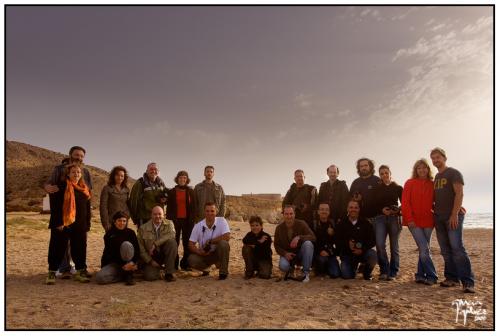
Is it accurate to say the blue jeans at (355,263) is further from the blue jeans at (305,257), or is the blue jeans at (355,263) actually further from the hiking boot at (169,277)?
the hiking boot at (169,277)

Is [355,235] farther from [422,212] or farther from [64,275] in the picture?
[64,275]

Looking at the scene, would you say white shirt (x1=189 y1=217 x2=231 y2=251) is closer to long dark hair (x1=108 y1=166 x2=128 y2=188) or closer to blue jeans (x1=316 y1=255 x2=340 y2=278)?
long dark hair (x1=108 y1=166 x2=128 y2=188)

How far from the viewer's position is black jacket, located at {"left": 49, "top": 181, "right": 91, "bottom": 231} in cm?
624

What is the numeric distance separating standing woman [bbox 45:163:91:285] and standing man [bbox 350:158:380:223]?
17.2 feet

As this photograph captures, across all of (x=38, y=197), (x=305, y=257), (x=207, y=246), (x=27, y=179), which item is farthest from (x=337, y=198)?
(x=27, y=179)

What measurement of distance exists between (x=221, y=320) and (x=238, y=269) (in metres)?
3.52

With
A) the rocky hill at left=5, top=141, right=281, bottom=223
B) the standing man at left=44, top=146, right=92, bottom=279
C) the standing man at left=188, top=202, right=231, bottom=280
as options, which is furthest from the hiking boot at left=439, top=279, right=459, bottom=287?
the rocky hill at left=5, top=141, right=281, bottom=223

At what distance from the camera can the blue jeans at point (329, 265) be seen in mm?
6770

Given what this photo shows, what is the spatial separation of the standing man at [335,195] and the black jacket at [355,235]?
19.2 inches

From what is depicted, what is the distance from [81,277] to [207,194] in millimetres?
2890

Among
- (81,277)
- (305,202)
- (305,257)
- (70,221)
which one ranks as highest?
(305,202)

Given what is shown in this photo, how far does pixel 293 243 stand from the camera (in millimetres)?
6738

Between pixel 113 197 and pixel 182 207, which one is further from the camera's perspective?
pixel 182 207

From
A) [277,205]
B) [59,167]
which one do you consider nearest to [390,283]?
[59,167]
